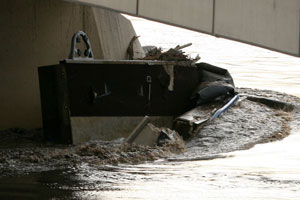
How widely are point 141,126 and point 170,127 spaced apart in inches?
70.2

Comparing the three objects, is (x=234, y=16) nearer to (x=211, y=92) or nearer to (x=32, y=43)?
(x=211, y=92)

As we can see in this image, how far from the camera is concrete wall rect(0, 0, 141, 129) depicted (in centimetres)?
1858

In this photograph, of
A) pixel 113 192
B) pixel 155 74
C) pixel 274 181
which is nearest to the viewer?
pixel 113 192

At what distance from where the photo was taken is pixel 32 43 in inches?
747

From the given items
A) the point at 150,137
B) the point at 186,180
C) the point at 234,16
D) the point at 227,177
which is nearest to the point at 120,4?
the point at 234,16

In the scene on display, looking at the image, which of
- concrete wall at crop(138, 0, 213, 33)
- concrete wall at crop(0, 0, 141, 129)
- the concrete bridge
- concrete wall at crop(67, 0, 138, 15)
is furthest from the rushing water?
concrete wall at crop(0, 0, 141, 129)

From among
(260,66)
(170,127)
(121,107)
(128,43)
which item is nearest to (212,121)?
(170,127)

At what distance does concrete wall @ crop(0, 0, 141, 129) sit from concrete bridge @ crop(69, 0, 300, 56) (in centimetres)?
723

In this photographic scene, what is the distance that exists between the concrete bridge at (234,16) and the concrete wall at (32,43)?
7234 mm

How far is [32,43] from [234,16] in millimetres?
7681

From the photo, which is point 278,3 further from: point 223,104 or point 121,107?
point 223,104

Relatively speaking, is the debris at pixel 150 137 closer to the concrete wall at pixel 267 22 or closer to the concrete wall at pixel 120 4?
the concrete wall at pixel 267 22

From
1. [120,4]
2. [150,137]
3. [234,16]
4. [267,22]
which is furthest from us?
[150,137]

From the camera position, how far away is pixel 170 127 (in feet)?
59.5
